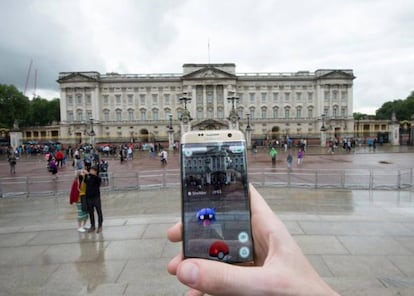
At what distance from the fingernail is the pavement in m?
2.53

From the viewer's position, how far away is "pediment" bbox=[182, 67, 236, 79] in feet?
238

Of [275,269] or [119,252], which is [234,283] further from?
[119,252]

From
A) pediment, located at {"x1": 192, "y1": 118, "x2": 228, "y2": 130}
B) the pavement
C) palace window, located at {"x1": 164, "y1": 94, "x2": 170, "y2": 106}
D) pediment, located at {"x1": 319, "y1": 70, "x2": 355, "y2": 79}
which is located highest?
pediment, located at {"x1": 319, "y1": 70, "x2": 355, "y2": 79}

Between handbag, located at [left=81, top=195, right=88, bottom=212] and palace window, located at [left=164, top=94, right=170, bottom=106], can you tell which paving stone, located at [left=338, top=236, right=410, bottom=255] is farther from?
palace window, located at [left=164, top=94, right=170, bottom=106]

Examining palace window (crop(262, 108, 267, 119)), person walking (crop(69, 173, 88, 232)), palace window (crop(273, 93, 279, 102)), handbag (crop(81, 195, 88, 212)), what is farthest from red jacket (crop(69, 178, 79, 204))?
palace window (crop(273, 93, 279, 102))

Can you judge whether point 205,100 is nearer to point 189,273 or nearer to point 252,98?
point 252,98

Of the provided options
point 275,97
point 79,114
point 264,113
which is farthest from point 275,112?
point 79,114

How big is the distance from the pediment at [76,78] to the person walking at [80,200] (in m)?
73.4

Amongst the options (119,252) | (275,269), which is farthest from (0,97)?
(275,269)

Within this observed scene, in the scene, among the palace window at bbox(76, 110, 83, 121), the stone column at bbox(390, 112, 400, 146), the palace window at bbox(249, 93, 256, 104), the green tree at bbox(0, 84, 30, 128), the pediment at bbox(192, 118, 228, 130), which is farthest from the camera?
the palace window at bbox(249, 93, 256, 104)

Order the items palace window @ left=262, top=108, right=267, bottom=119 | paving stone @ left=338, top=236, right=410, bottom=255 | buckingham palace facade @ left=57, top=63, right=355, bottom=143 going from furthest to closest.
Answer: palace window @ left=262, top=108, right=267, bottom=119
buckingham palace facade @ left=57, top=63, right=355, bottom=143
paving stone @ left=338, top=236, right=410, bottom=255

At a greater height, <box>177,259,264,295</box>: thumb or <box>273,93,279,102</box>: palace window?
<box>273,93,279,102</box>: palace window

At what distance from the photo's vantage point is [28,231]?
6.71 meters

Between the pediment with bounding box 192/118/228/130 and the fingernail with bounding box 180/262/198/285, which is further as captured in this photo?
the pediment with bounding box 192/118/228/130
